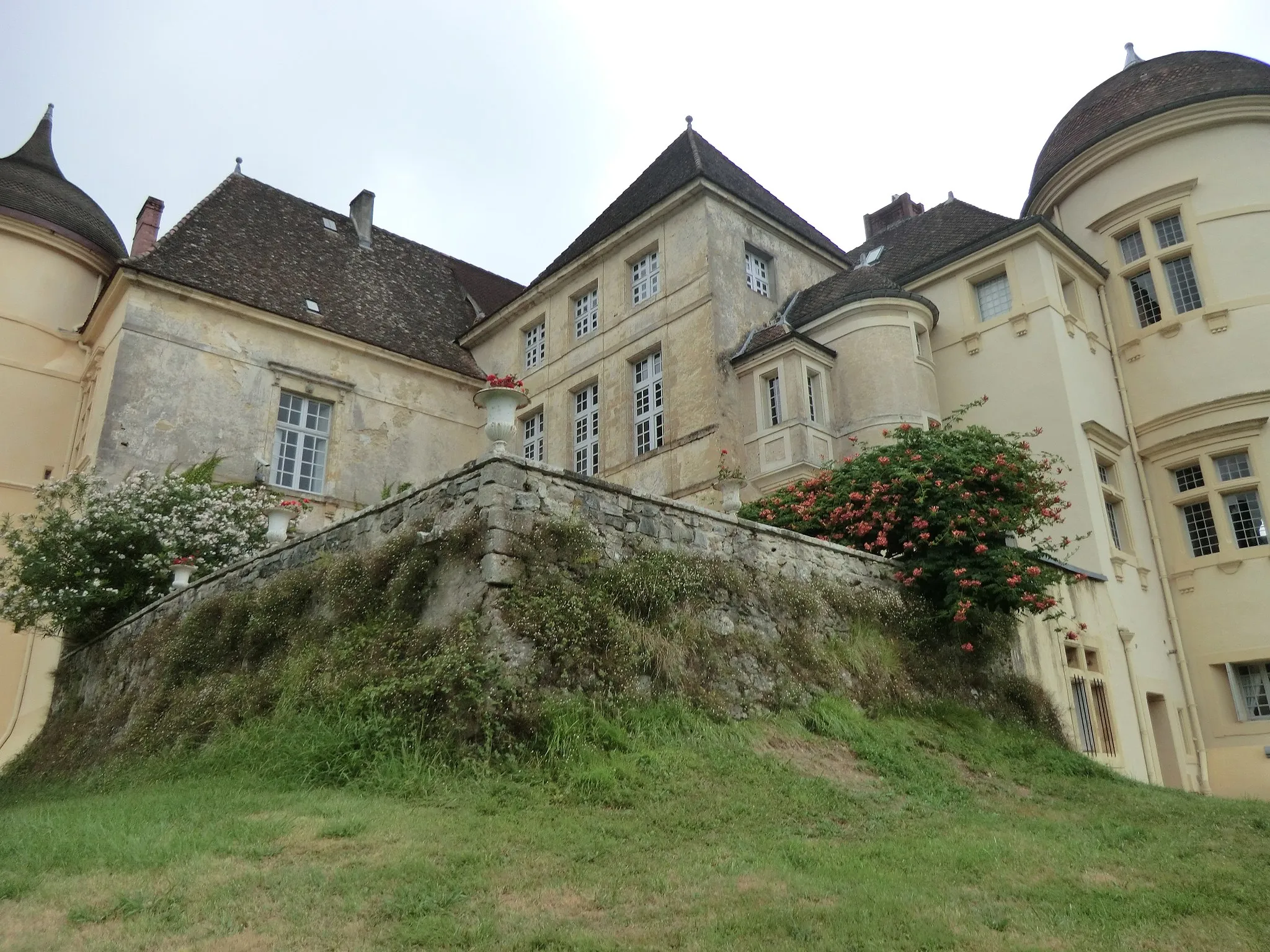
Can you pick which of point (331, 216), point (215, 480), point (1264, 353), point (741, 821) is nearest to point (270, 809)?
point (741, 821)

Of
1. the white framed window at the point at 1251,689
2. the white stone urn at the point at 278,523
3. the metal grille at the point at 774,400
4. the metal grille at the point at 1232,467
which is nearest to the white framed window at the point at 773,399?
the metal grille at the point at 774,400

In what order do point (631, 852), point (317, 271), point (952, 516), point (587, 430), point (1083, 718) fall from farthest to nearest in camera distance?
1. point (317, 271)
2. point (587, 430)
3. point (1083, 718)
4. point (952, 516)
5. point (631, 852)

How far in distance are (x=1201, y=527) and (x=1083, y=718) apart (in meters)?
5.93

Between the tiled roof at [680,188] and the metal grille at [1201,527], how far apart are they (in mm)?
8717

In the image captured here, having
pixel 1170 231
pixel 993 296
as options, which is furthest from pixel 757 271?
pixel 1170 231

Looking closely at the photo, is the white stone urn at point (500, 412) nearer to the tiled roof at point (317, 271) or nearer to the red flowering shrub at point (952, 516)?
the red flowering shrub at point (952, 516)

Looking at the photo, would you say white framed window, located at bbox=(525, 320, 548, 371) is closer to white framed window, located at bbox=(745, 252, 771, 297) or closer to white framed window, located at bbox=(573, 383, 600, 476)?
white framed window, located at bbox=(573, 383, 600, 476)

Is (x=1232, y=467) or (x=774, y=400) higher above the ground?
(x=774, y=400)

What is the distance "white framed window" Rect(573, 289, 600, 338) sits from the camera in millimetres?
20391

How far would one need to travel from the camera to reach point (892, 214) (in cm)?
2292

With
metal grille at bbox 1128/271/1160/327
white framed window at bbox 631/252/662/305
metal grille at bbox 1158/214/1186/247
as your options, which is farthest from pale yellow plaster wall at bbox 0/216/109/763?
metal grille at bbox 1158/214/1186/247

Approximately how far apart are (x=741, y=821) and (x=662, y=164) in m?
17.4

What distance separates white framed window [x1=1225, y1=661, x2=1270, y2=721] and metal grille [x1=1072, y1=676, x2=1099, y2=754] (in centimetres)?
425

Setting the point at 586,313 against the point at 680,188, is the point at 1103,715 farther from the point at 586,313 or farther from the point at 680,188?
the point at 586,313
